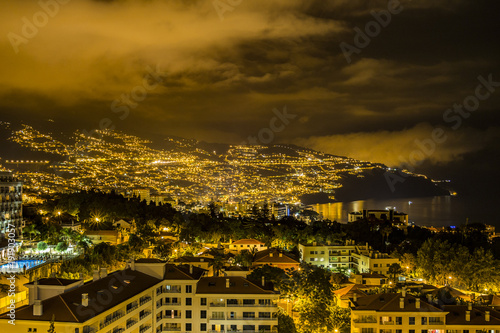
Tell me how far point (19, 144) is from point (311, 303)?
62326mm

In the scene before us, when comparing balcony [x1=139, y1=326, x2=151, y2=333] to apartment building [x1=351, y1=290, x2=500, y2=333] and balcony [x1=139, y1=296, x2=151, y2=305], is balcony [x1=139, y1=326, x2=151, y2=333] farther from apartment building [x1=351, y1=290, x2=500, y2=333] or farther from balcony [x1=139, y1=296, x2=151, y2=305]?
apartment building [x1=351, y1=290, x2=500, y2=333]

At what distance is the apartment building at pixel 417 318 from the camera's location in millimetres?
14866

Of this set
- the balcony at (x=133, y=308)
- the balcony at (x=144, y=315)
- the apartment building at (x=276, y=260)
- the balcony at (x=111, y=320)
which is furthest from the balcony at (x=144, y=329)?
the apartment building at (x=276, y=260)

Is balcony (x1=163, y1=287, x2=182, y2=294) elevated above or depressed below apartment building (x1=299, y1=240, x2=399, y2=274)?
above

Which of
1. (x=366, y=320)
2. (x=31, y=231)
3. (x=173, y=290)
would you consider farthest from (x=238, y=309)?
(x=31, y=231)

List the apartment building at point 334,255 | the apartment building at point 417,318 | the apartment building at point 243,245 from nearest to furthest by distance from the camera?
the apartment building at point 417,318, the apartment building at point 334,255, the apartment building at point 243,245

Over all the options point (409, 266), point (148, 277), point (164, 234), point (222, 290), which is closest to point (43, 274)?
point (148, 277)

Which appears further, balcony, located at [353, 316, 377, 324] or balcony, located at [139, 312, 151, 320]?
balcony, located at [353, 316, 377, 324]

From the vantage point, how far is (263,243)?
3094 cm

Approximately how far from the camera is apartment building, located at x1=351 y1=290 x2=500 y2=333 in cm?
1487

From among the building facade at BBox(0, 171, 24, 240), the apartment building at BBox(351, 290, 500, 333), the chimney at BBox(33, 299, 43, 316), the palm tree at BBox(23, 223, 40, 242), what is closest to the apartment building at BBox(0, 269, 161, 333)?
the chimney at BBox(33, 299, 43, 316)

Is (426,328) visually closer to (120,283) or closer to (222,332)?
(222,332)

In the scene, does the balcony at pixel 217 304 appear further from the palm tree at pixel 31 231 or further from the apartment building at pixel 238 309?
the palm tree at pixel 31 231

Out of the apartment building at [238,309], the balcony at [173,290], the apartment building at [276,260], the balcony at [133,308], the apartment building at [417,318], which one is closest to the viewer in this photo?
the balcony at [133,308]
